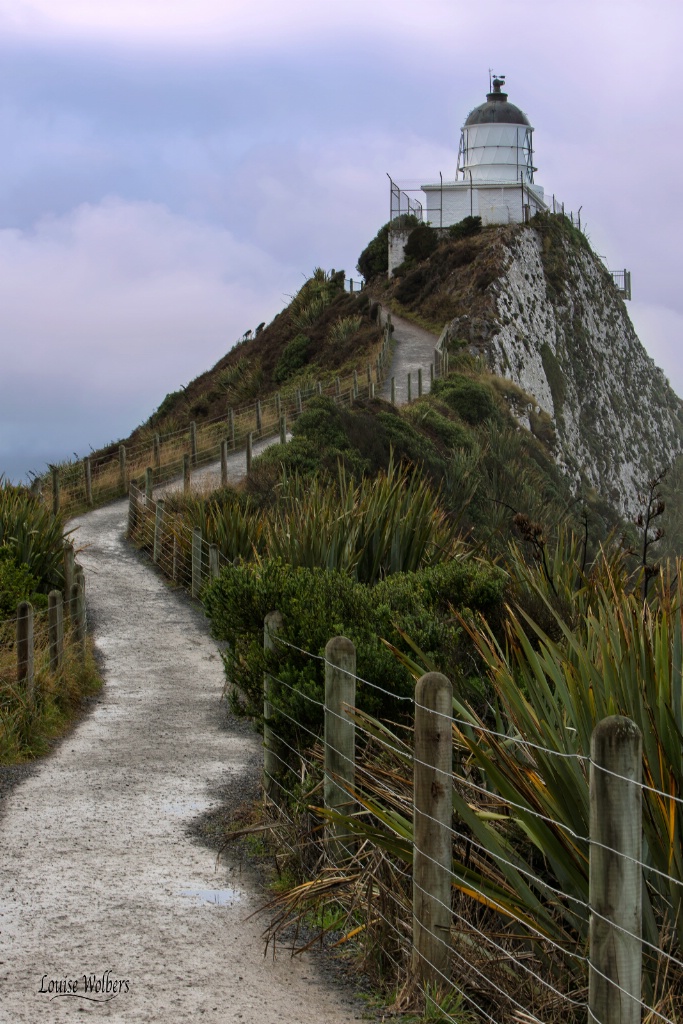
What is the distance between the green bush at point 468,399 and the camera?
3612 cm

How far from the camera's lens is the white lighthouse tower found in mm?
59094

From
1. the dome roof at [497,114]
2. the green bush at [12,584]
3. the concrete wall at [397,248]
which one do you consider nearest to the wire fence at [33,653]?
the green bush at [12,584]

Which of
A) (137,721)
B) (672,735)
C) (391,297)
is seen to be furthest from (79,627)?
(391,297)

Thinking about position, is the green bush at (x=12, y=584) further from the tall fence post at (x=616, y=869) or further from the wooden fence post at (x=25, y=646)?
the tall fence post at (x=616, y=869)

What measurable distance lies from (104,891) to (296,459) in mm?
18774

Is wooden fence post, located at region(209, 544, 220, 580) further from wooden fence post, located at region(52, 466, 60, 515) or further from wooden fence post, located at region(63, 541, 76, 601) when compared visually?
wooden fence post, located at region(52, 466, 60, 515)

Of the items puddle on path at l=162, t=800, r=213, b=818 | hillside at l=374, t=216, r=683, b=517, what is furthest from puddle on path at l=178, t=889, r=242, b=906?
hillside at l=374, t=216, r=683, b=517

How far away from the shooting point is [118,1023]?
13.5 ft

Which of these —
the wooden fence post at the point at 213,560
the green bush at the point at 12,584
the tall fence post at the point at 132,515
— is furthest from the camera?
the tall fence post at the point at 132,515

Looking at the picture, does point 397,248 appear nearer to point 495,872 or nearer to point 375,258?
point 375,258

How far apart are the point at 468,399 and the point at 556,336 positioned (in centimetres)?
2022

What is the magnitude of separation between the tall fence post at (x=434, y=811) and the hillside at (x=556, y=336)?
39.6 metres

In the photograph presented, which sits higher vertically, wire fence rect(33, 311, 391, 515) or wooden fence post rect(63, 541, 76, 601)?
wire fence rect(33, 311, 391, 515)

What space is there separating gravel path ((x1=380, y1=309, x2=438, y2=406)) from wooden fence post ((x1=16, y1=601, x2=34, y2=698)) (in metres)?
27.2
